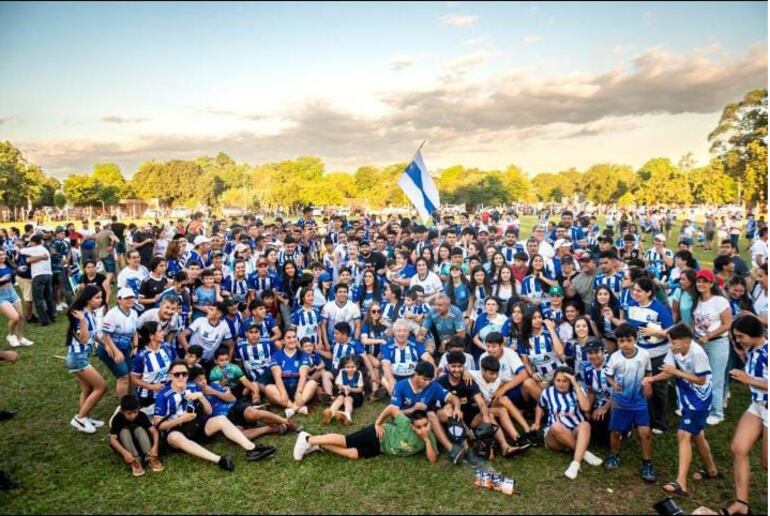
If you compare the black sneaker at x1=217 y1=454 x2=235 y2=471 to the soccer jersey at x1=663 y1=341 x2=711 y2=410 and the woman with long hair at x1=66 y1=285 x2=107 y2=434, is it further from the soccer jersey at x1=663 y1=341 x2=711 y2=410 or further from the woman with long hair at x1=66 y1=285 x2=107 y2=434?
the soccer jersey at x1=663 y1=341 x2=711 y2=410

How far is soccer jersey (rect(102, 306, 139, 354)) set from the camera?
20.3 feet

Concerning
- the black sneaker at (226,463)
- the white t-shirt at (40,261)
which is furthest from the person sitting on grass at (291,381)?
the white t-shirt at (40,261)

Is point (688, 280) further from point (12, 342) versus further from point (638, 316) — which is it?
point (12, 342)

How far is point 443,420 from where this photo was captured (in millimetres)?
5734

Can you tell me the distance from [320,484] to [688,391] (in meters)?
3.95

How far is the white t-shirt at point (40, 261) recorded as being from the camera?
10.4 m

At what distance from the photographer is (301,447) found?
18.0 feet

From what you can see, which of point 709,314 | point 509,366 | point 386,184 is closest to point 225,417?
point 509,366

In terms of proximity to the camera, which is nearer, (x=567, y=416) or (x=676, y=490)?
(x=676, y=490)

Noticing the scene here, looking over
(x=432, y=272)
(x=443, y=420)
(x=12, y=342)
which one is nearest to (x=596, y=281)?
(x=432, y=272)

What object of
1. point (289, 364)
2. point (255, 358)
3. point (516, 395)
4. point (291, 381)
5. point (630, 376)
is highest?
point (630, 376)

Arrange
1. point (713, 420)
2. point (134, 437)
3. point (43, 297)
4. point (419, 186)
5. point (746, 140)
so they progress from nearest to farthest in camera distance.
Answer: point (134, 437)
point (713, 420)
point (43, 297)
point (419, 186)
point (746, 140)

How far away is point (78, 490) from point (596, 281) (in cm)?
746

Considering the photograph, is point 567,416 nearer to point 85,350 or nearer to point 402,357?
point 402,357
